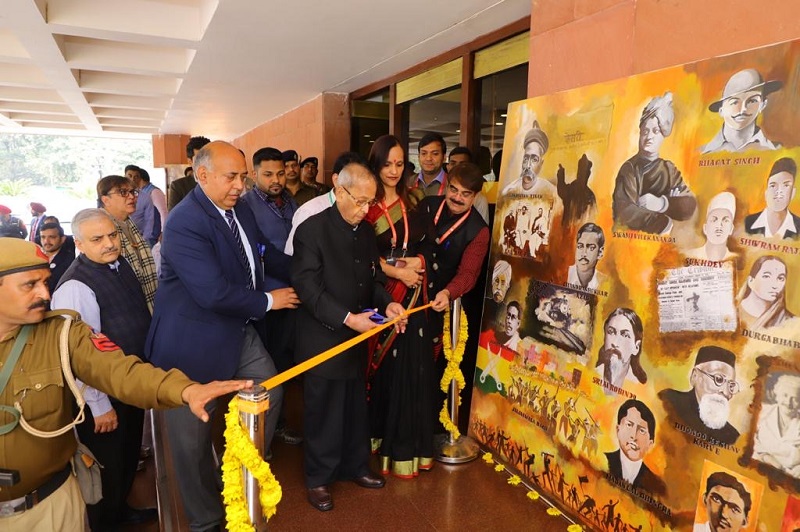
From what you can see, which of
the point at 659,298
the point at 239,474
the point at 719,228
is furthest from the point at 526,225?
the point at 239,474

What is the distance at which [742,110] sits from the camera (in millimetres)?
1753

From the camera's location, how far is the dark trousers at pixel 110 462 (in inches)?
89.1

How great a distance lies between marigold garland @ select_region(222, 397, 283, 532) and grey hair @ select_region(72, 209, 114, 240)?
1199 mm

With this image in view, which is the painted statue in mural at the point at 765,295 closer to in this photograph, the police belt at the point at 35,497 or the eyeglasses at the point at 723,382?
the eyeglasses at the point at 723,382

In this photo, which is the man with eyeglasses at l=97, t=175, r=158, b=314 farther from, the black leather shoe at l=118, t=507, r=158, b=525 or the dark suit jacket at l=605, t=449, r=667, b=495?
the dark suit jacket at l=605, t=449, r=667, b=495

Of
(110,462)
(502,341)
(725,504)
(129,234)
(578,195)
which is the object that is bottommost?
(110,462)

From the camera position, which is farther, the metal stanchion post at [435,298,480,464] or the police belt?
the metal stanchion post at [435,298,480,464]

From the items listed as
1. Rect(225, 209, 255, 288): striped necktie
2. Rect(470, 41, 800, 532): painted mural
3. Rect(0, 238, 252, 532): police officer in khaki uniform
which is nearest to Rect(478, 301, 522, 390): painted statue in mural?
Rect(470, 41, 800, 532): painted mural

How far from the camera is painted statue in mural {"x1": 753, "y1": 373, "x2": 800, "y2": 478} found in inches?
62.7


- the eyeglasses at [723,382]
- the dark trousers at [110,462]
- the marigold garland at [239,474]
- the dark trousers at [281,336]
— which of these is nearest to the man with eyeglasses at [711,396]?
the eyeglasses at [723,382]

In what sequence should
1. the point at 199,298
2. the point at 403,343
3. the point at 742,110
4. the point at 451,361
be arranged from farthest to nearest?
1. the point at 451,361
2. the point at 403,343
3. the point at 199,298
4. the point at 742,110

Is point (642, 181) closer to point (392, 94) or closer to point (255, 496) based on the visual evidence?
point (255, 496)

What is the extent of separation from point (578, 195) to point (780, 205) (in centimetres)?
88

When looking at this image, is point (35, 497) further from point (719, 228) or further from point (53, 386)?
point (719, 228)
